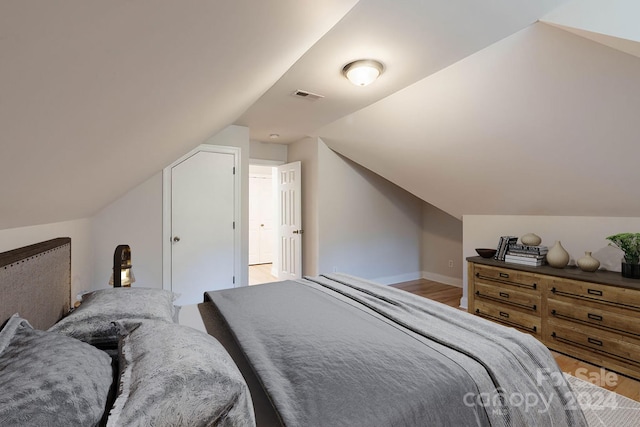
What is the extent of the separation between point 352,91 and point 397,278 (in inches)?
138

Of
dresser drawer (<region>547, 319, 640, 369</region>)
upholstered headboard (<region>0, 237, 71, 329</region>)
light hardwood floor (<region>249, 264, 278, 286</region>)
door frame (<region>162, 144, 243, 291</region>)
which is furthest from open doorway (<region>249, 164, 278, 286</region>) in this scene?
dresser drawer (<region>547, 319, 640, 369</region>)

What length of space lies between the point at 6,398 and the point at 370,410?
87 cm

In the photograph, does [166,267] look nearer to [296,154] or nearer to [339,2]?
[296,154]

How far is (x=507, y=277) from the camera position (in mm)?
3061

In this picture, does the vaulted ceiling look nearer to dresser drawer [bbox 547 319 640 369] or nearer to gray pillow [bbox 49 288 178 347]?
gray pillow [bbox 49 288 178 347]

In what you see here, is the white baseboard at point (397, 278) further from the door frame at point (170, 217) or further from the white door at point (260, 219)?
the white door at point (260, 219)

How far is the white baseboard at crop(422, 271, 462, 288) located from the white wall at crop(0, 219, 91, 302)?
4888mm

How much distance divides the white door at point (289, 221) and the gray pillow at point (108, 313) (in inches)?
125

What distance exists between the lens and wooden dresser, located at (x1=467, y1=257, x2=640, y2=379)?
89.1 inches

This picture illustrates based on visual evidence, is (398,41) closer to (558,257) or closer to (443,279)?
(558,257)

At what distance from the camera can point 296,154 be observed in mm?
4984

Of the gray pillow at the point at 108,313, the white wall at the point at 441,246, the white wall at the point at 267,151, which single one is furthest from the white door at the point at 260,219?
the gray pillow at the point at 108,313

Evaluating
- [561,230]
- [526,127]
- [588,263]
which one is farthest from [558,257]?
[526,127]

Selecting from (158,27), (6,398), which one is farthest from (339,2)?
(6,398)
